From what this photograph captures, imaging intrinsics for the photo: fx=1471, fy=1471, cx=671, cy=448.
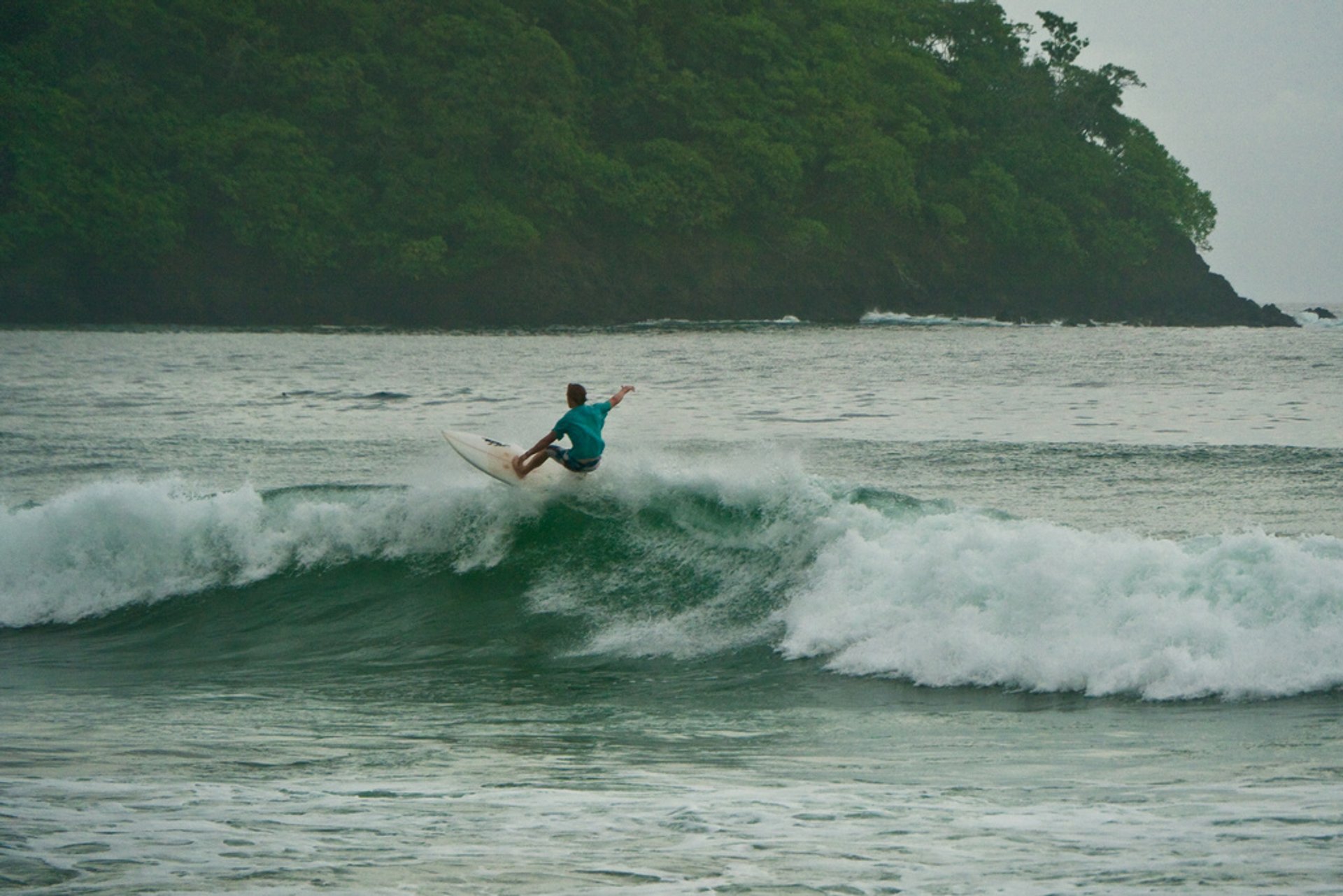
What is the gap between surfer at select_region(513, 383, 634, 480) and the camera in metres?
12.9

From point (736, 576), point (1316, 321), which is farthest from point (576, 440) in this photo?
point (1316, 321)

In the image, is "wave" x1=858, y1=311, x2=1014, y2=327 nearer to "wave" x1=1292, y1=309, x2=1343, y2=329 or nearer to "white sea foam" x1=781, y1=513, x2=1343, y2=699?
"wave" x1=1292, y1=309, x2=1343, y2=329

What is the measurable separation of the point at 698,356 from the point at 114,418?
20677 millimetres

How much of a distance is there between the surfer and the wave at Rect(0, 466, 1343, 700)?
0.46m

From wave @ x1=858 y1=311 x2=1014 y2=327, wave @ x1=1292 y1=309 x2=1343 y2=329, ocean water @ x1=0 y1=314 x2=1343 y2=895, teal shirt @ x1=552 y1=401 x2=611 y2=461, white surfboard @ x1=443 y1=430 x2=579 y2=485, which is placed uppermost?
wave @ x1=1292 y1=309 x2=1343 y2=329

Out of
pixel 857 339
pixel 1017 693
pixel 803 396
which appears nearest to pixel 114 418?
pixel 803 396

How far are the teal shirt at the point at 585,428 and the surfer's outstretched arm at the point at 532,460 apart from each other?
140 mm

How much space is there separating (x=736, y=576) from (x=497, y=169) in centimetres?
6123

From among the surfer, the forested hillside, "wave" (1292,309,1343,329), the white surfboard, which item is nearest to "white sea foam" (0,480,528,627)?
the white surfboard

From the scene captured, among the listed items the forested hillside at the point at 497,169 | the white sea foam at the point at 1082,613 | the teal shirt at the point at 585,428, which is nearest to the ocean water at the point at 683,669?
the white sea foam at the point at 1082,613

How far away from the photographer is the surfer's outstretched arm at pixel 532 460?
1309 cm

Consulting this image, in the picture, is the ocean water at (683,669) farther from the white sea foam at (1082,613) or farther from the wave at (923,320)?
the wave at (923,320)

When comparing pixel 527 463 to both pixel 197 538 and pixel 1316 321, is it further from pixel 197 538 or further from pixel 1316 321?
pixel 1316 321

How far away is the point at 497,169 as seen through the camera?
233 ft
